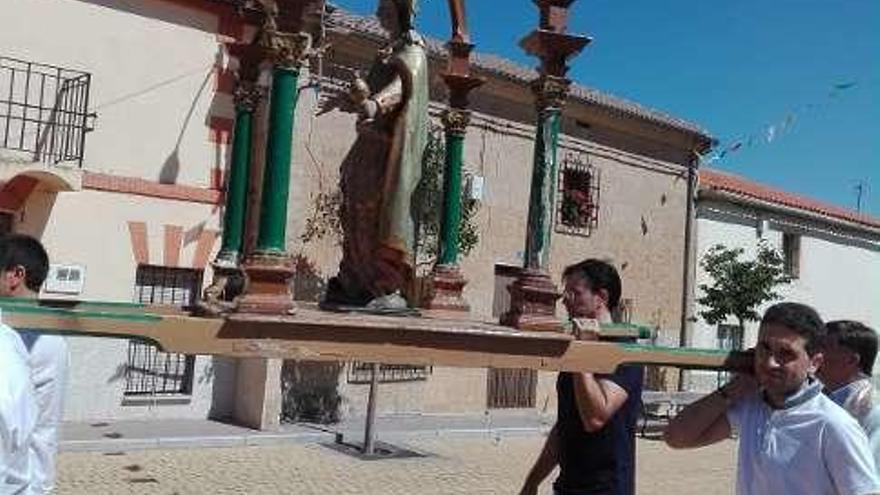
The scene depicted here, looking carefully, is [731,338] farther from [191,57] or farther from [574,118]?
[191,57]

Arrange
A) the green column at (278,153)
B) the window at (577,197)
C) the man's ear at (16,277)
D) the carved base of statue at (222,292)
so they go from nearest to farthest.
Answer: the carved base of statue at (222,292), the man's ear at (16,277), the green column at (278,153), the window at (577,197)

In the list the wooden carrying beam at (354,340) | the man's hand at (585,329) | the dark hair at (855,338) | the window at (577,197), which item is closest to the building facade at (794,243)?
the window at (577,197)

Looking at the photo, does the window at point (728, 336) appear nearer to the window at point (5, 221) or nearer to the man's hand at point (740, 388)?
the window at point (5, 221)

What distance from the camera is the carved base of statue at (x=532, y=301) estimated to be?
362 cm

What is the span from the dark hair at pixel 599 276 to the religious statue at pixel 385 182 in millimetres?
1029

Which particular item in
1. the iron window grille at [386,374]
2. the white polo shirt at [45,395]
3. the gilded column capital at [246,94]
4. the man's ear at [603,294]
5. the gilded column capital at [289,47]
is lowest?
the iron window grille at [386,374]

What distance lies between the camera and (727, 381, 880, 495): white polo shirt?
2.59 m

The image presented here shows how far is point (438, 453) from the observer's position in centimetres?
1213

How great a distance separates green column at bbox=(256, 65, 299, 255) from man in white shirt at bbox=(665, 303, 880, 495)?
1.65 m

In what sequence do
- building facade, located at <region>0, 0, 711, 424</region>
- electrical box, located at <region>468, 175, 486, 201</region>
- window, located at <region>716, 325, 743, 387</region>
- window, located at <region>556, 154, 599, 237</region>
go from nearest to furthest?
1. building facade, located at <region>0, 0, 711, 424</region>
2. electrical box, located at <region>468, 175, 486, 201</region>
3. window, located at <region>556, 154, 599, 237</region>
4. window, located at <region>716, 325, 743, 387</region>

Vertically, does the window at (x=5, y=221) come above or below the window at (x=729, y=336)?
above

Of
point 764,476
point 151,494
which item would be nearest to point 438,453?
point 151,494

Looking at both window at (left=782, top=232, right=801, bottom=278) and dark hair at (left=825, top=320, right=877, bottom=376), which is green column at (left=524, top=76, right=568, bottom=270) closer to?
dark hair at (left=825, top=320, right=877, bottom=376)

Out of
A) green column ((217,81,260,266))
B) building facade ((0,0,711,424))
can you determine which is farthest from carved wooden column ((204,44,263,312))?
building facade ((0,0,711,424))
